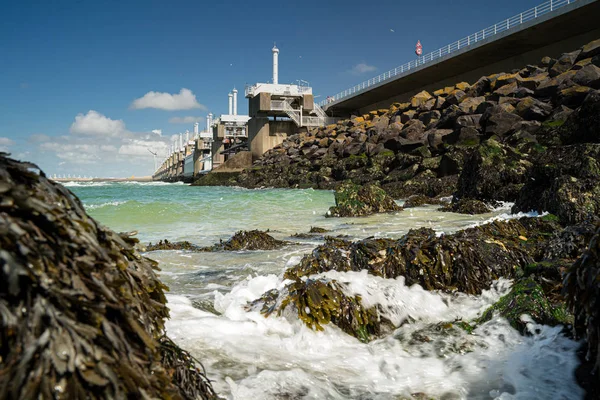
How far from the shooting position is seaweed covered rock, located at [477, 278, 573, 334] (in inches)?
112

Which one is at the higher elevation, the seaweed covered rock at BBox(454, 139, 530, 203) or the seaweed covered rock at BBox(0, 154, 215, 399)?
the seaweed covered rock at BBox(454, 139, 530, 203)

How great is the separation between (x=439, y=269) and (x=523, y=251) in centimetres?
91

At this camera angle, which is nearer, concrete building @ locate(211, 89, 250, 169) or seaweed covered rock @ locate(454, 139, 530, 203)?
seaweed covered rock @ locate(454, 139, 530, 203)

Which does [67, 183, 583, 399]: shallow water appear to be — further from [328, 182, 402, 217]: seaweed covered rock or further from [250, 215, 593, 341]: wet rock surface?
[328, 182, 402, 217]: seaweed covered rock

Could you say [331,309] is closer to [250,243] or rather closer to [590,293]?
[590,293]

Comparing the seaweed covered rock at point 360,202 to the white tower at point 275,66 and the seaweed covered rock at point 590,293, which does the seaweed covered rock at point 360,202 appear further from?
the white tower at point 275,66

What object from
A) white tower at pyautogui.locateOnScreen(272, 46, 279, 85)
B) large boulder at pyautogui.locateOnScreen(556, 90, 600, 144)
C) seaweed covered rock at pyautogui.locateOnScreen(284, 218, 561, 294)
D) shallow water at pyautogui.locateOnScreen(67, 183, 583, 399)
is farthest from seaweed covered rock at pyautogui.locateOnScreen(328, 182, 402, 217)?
white tower at pyautogui.locateOnScreen(272, 46, 279, 85)

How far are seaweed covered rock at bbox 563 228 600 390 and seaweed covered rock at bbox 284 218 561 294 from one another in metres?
1.83

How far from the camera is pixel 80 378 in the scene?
Result: 117 centimetres

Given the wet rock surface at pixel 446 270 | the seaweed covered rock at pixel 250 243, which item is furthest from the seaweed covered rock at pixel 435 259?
the seaweed covered rock at pixel 250 243

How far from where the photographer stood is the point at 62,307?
3.95 ft

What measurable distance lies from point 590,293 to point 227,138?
62274 millimetres

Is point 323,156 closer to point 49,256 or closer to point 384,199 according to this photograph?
point 384,199

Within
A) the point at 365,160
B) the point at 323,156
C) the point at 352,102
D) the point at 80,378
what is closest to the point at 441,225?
the point at 80,378
